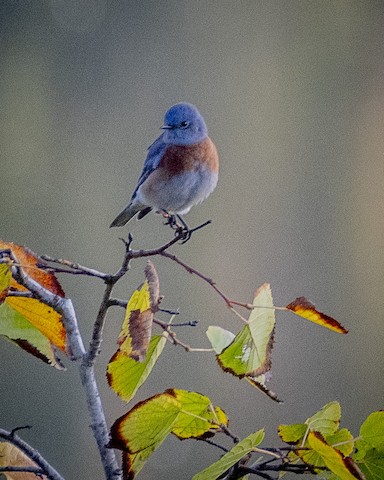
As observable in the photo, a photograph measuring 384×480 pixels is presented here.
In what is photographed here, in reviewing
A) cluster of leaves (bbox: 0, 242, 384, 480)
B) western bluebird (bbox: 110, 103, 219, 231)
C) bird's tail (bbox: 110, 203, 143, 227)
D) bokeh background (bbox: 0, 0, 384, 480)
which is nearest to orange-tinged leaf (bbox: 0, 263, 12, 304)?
cluster of leaves (bbox: 0, 242, 384, 480)

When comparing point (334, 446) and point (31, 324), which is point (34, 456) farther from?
point (334, 446)

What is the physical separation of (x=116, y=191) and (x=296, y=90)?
1.24 meters

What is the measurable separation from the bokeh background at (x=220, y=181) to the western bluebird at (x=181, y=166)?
4.00ft

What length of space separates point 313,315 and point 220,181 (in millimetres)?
2773

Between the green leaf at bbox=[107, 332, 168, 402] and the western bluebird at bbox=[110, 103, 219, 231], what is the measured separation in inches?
42.7

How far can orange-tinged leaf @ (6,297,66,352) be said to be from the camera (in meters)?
0.61

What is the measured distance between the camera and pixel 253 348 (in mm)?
549

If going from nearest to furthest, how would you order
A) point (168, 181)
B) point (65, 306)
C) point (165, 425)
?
point (165, 425), point (65, 306), point (168, 181)

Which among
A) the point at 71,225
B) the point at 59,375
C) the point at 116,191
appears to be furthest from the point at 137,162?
the point at 59,375

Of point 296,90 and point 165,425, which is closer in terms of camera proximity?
point 165,425

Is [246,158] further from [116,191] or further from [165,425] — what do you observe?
[165,425]

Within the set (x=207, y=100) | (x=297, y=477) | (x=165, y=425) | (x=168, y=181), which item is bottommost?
(x=297, y=477)

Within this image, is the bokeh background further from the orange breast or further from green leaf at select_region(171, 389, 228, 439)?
green leaf at select_region(171, 389, 228, 439)

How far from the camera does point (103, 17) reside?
3859 mm
